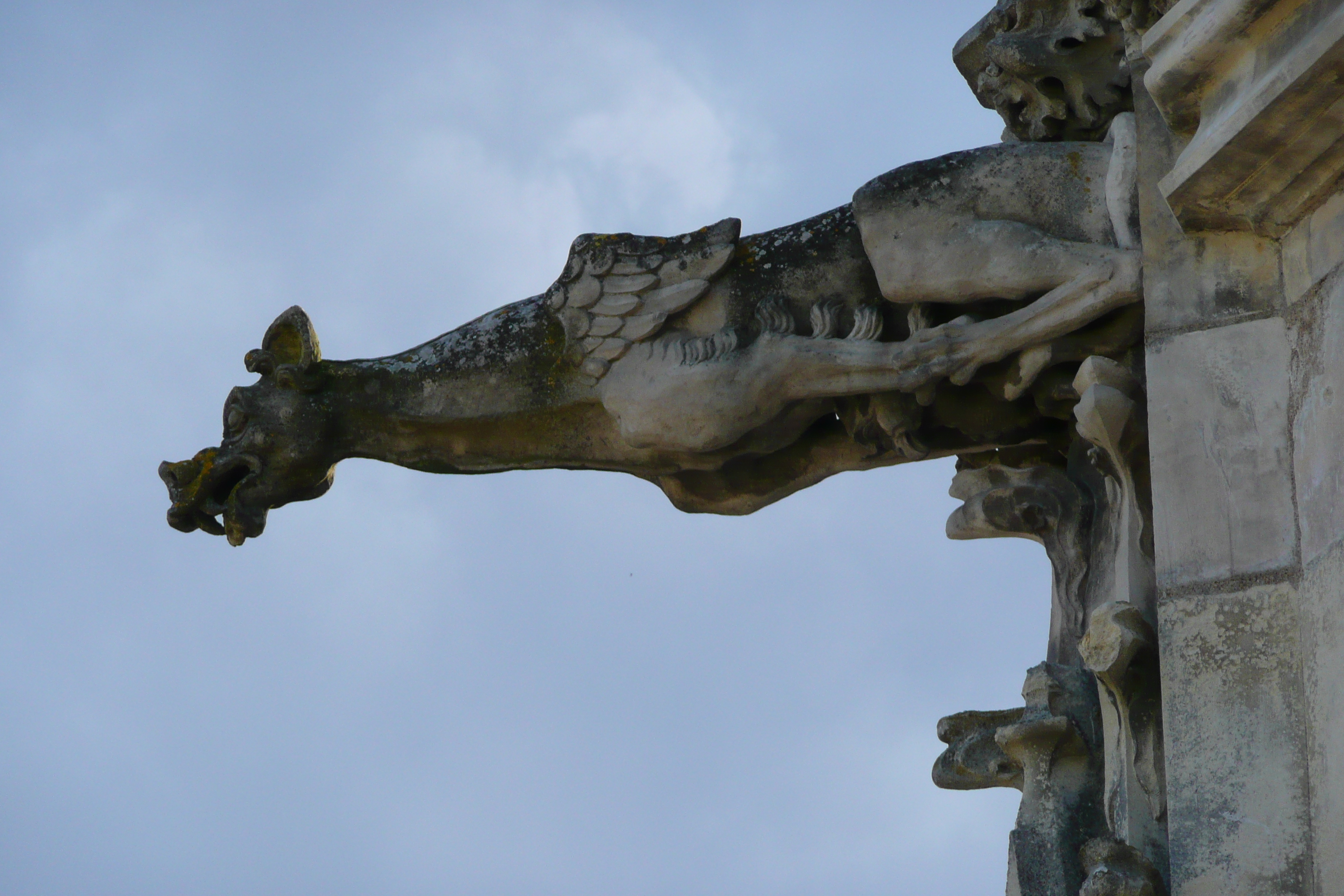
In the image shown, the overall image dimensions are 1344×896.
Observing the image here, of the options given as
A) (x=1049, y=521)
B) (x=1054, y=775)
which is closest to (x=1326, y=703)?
(x=1054, y=775)

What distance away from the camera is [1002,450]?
5.34m

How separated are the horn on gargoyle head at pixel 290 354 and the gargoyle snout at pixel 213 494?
0.79 feet

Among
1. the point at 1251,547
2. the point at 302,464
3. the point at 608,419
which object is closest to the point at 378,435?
the point at 302,464

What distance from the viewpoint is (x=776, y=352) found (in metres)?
5.11

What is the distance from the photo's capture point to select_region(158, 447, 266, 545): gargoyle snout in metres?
5.55

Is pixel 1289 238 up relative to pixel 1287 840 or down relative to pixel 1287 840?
up

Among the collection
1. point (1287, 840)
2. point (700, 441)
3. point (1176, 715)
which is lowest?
point (1287, 840)

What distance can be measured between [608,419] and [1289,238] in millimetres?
1768

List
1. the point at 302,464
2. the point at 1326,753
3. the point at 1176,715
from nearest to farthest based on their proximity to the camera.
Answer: the point at 1326,753 → the point at 1176,715 → the point at 302,464

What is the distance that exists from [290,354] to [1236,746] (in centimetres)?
277

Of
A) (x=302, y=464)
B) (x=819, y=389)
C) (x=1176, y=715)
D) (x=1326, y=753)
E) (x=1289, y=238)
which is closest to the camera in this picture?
(x=1326, y=753)

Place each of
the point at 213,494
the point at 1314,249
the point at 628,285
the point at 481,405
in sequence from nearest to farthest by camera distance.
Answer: the point at 1314,249, the point at 628,285, the point at 481,405, the point at 213,494

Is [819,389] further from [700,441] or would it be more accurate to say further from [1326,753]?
[1326,753]

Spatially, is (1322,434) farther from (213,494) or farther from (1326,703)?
(213,494)
